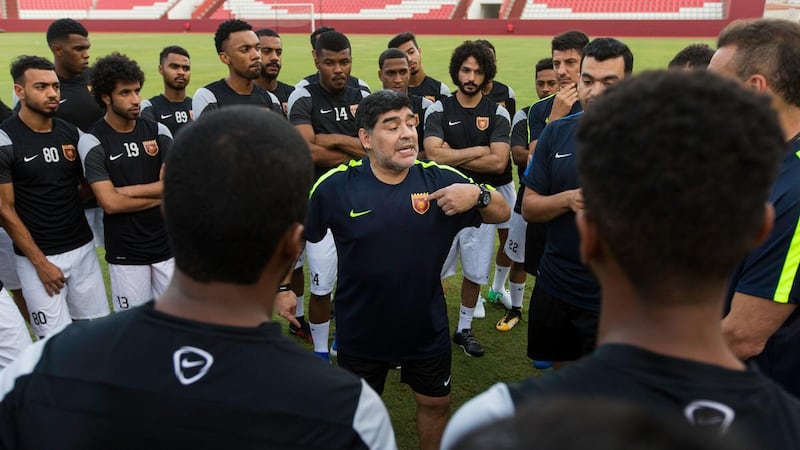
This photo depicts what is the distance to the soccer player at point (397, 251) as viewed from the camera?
324 cm

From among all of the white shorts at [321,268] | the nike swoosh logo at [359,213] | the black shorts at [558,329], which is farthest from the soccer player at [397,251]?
the white shorts at [321,268]

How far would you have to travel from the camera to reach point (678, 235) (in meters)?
1.13

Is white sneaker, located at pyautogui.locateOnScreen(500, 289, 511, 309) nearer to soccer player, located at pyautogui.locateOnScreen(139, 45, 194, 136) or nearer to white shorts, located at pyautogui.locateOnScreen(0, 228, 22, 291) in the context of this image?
soccer player, located at pyautogui.locateOnScreen(139, 45, 194, 136)

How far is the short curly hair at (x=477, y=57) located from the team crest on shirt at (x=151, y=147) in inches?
112

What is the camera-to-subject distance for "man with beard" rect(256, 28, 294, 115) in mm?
6695

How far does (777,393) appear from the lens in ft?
3.95

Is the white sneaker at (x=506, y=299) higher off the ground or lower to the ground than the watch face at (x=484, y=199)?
lower

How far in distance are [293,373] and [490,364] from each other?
12.6 feet

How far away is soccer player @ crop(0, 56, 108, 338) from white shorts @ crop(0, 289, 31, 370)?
Answer: 590mm

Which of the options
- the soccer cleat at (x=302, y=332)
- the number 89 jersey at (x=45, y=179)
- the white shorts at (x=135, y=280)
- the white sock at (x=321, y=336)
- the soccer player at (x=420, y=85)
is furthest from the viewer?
the soccer player at (x=420, y=85)

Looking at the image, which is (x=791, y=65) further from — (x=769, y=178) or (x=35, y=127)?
(x=35, y=127)

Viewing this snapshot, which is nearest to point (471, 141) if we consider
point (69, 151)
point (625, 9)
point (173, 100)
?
point (173, 100)

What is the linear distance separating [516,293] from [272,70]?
3484mm

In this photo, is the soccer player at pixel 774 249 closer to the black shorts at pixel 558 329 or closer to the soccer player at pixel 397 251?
the black shorts at pixel 558 329
